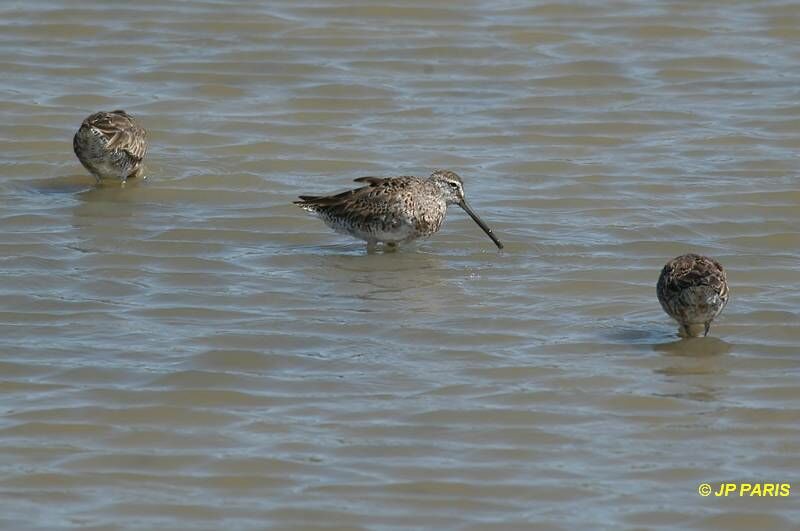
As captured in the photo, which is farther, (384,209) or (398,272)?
(384,209)

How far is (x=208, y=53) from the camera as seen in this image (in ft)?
53.1

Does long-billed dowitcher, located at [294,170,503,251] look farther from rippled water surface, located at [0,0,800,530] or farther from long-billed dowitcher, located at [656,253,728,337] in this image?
long-billed dowitcher, located at [656,253,728,337]

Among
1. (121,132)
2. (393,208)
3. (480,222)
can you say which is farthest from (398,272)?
(121,132)

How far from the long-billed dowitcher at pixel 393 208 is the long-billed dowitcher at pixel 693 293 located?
1988mm

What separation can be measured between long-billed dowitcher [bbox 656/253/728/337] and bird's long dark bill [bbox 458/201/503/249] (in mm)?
1925

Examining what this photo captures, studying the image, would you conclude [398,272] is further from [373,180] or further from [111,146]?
[111,146]

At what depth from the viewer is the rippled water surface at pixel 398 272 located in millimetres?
7805

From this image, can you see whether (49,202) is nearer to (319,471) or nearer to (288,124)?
(288,124)

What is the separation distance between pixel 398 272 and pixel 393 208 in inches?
21.3

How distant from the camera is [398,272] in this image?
1125cm

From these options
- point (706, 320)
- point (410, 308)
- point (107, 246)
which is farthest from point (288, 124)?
point (706, 320)

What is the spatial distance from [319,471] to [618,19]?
1008cm

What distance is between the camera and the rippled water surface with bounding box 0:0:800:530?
780cm

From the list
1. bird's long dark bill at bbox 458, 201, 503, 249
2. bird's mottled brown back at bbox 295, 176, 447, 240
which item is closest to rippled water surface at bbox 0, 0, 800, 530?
bird's long dark bill at bbox 458, 201, 503, 249
